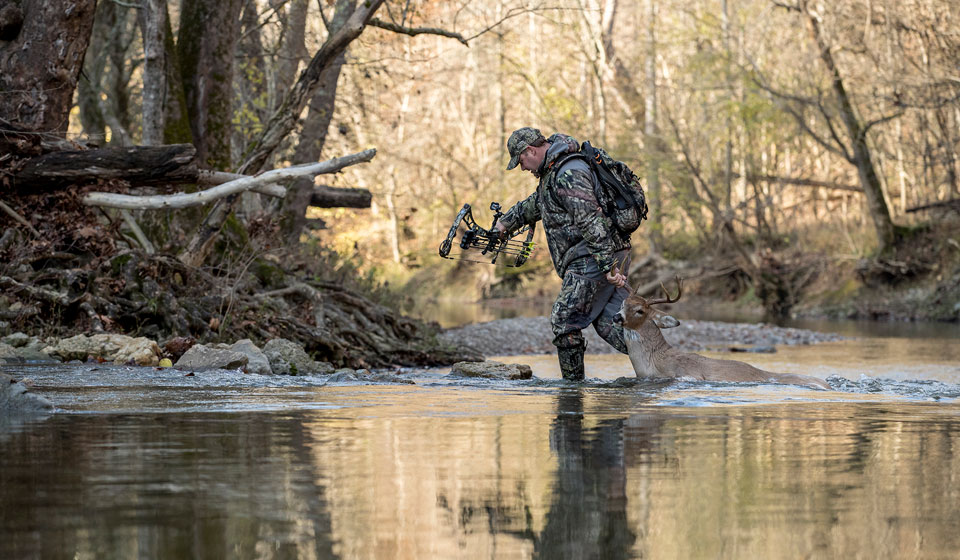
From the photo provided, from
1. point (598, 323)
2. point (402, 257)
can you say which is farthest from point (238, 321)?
point (402, 257)

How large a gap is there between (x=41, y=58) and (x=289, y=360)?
16.7ft

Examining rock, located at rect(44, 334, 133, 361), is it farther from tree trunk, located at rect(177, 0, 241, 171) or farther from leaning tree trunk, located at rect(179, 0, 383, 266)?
tree trunk, located at rect(177, 0, 241, 171)

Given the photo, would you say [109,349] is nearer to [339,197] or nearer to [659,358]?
[659,358]

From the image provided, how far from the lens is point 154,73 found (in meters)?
16.1

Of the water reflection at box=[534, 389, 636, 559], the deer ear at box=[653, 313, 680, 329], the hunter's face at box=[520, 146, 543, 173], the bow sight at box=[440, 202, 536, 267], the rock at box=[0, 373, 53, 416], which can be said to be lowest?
the water reflection at box=[534, 389, 636, 559]

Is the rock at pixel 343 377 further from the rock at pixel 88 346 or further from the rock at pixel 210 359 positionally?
the rock at pixel 88 346

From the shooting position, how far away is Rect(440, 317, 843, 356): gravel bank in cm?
1969

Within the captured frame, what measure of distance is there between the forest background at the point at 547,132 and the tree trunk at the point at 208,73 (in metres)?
0.03

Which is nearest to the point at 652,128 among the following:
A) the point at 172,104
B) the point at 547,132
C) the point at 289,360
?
the point at 547,132

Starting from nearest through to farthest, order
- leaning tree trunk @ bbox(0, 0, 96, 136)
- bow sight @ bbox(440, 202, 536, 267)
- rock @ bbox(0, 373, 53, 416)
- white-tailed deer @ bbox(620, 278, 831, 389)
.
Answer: rock @ bbox(0, 373, 53, 416) → white-tailed deer @ bbox(620, 278, 831, 389) → bow sight @ bbox(440, 202, 536, 267) → leaning tree trunk @ bbox(0, 0, 96, 136)

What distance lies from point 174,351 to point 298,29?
34.7ft

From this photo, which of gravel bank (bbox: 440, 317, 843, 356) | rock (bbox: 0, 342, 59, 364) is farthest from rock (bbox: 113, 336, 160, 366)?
gravel bank (bbox: 440, 317, 843, 356)

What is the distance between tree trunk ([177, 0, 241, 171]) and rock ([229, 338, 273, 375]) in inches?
213

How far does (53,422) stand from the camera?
7.03 meters
